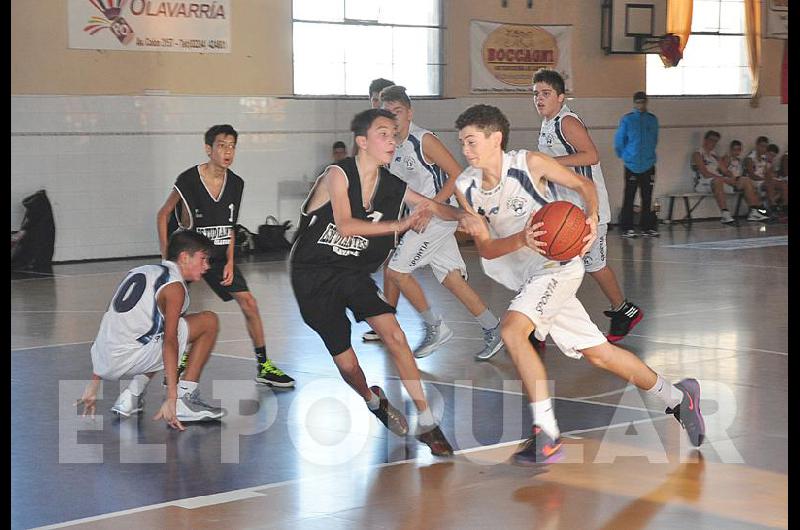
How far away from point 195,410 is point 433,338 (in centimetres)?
269

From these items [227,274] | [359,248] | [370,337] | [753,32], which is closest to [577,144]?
[370,337]

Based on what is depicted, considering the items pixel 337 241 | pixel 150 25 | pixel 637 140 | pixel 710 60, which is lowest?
pixel 337 241

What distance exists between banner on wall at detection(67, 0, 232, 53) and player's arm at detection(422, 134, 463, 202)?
8.90 metres

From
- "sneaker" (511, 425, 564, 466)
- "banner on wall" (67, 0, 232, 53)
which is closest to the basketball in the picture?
"sneaker" (511, 425, 564, 466)

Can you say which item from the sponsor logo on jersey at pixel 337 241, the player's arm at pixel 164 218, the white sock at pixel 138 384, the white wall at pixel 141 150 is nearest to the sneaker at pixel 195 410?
the white sock at pixel 138 384

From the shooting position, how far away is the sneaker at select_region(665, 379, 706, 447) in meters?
6.45

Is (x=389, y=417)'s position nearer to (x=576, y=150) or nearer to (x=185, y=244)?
(x=185, y=244)

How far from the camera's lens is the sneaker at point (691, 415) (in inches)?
254

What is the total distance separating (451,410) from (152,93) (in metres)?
10.9

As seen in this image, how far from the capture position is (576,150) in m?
9.41

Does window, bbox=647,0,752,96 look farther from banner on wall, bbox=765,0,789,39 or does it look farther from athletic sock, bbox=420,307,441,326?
athletic sock, bbox=420,307,441,326

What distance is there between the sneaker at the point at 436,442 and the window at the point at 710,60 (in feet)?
57.4
